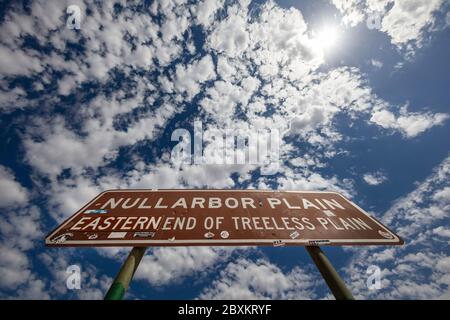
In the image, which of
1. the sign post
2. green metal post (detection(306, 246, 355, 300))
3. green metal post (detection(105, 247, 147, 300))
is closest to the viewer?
green metal post (detection(105, 247, 147, 300))

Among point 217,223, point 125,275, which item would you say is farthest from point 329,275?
point 125,275

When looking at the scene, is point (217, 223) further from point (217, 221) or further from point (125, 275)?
point (125, 275)

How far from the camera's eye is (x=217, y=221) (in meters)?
2.59

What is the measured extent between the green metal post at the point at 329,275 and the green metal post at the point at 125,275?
6.19 feet

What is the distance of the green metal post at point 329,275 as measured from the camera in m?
1.83

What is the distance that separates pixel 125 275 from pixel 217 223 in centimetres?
109

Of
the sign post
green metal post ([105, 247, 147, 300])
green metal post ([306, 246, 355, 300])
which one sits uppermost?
the sign post

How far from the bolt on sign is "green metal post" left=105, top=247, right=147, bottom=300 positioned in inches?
4.1

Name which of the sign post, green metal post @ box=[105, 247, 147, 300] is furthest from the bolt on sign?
green metal post @ box=[105, 247, 147, 300]

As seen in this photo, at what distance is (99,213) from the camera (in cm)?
275

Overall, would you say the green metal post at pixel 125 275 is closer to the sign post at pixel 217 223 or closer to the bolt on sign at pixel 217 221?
the sign post at pixel 217 223

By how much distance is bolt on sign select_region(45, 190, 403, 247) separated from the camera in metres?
2.30

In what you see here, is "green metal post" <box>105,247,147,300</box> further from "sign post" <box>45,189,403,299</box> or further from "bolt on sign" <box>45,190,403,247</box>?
"bolt on sign" <box>45,190,403,247</box>
